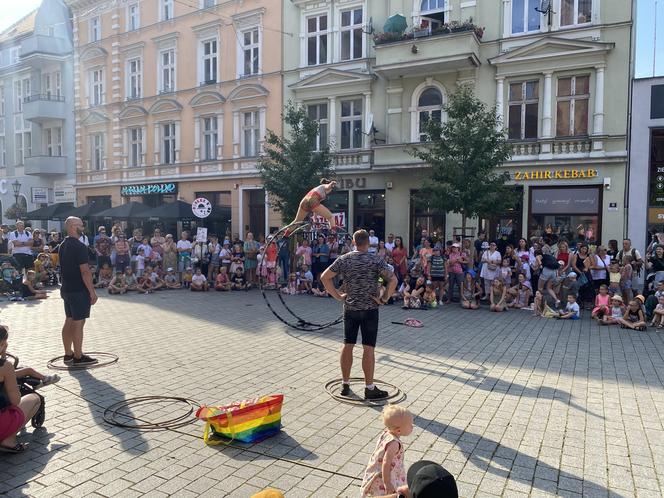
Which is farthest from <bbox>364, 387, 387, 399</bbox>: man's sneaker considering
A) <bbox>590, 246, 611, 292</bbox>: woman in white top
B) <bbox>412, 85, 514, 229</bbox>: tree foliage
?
<bbox>412, 85, 514, 229</bbox>: tree foliage

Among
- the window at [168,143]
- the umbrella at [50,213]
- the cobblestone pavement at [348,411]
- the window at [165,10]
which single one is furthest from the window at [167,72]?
the cobblestone pavement at [348,411]

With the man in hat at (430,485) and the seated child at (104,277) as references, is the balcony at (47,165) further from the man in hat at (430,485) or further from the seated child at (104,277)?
the man in hat at (430,485)

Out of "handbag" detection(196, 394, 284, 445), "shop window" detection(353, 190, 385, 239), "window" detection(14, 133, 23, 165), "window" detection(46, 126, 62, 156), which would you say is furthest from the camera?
"window" detection(14, 133, 23, 165)

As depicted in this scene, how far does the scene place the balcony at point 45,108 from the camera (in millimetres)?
33312

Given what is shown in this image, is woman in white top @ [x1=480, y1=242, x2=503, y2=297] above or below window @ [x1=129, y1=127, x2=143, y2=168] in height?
below

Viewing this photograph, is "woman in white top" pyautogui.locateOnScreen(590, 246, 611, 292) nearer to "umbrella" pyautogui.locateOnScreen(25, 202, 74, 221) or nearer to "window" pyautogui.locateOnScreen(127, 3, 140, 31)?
"umbrella" pyautogui.locateOnScreen(25, 202, 74, 221)

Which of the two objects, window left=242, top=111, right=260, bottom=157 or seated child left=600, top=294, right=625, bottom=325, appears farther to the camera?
window left=242, top=111, right=260, bottom=157

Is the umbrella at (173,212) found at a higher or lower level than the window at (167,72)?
lower

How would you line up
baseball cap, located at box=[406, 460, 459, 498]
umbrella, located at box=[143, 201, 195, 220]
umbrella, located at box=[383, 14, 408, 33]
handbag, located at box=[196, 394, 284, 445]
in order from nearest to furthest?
baseball cap, located at box=[406, 460, 459, 498] → handbag, located at box=[196, 394, 284, 445] → umbrella, located at box=[383, 14, 408, 33] → umbrella, located at box=[143, 201, 195, 220]

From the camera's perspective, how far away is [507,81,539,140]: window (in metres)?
19.0

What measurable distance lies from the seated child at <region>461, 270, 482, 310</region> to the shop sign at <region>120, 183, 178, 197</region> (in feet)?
60.6

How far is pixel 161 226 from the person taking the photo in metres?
27.9

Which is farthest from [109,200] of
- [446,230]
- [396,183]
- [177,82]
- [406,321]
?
[406,321]

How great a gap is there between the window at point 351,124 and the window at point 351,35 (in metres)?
1.98
